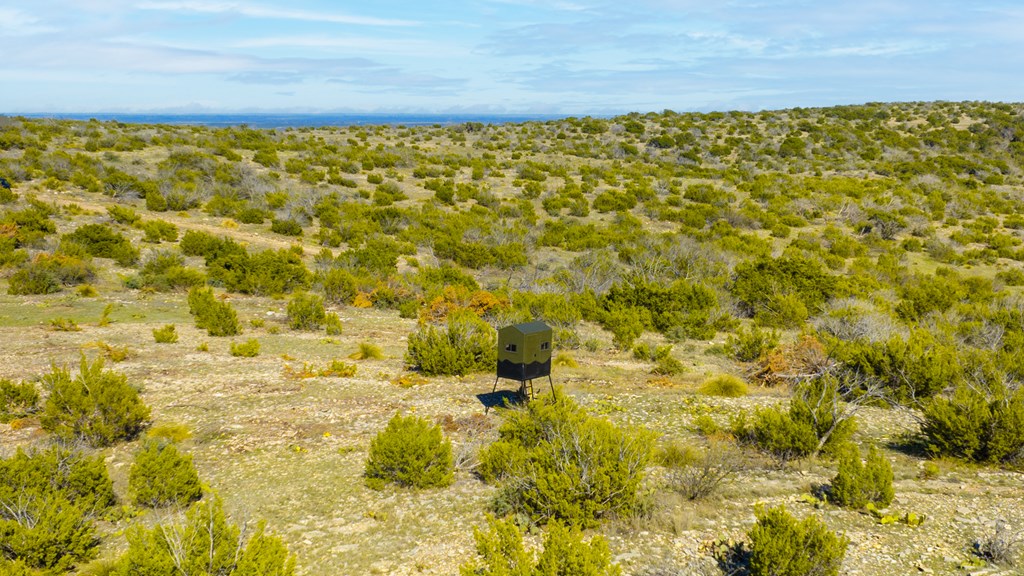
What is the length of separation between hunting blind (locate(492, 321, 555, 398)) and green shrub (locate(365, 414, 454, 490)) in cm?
177

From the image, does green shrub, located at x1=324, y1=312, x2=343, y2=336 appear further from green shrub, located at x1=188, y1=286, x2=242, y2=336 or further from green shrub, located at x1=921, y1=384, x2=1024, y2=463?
green shrub, located at x1=921, y1=384, x2=1024, y2=463

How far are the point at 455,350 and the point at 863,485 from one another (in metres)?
7.24

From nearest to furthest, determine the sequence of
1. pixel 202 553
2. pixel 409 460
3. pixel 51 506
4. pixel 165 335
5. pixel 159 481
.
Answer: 1. pixel 202 553
2. pixel 51 506
3. pixel 159 481
4. pixel 409 460
5. pixel 165 335

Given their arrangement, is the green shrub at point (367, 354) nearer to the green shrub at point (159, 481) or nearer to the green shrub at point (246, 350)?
the green shrub at point (246, 350)

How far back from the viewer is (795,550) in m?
4.80

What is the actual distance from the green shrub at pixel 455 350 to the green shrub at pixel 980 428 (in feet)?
24.1

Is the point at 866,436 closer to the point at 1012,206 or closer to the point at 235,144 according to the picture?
the point at 1012,206

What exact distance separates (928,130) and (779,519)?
5901cm

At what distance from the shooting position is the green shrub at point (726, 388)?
34.1ft

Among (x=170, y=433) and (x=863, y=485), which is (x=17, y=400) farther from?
(x=863, y=485)

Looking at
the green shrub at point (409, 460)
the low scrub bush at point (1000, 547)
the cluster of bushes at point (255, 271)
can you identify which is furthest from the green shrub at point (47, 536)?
the cluster of bushes at point (255, 271)

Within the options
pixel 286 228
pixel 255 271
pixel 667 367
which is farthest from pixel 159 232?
pixel 667 367

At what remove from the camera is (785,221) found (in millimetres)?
28281

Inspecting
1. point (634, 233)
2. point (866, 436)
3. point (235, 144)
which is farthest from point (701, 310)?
point (235, 144)
